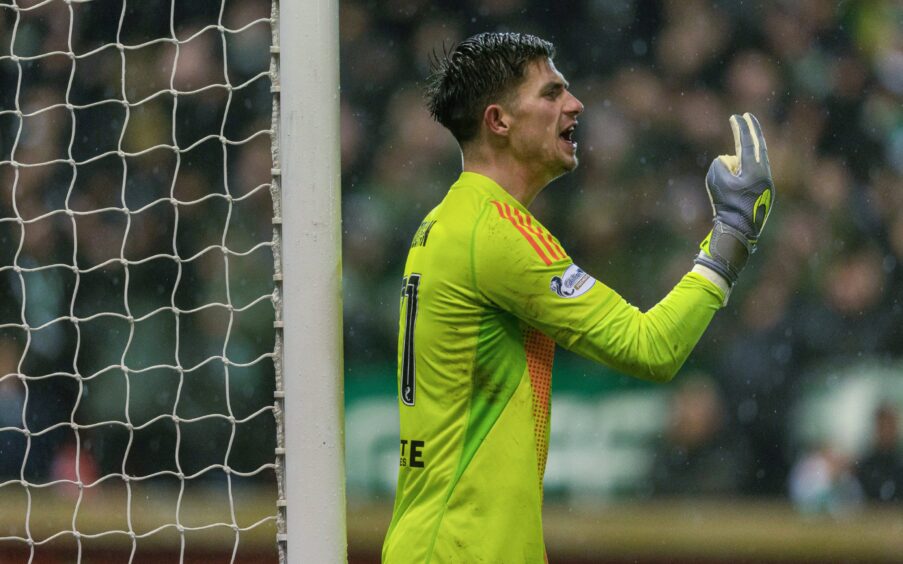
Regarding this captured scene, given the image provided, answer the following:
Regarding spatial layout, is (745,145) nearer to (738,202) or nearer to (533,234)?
(738,202)

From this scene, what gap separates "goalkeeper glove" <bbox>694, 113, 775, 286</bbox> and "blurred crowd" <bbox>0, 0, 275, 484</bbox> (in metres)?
3.83

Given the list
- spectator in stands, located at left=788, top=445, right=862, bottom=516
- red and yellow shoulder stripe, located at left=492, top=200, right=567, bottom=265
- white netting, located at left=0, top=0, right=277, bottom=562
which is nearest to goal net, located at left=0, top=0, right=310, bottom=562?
white netting, located at left=0, top=0, right=277, bottom=562

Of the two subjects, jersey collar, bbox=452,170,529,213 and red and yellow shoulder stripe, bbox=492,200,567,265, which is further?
jersey collar, bbox=452,170,529,213

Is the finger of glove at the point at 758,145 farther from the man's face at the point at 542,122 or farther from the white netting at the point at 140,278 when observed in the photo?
the white netting at the point at 140,278

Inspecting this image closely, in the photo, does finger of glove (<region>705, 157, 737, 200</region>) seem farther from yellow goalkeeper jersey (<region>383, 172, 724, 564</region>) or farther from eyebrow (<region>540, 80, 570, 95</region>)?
eyebrow (<region>540, 80, 570, 95</region>)

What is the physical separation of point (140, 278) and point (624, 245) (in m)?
2.20

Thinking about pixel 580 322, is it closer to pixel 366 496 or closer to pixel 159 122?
pixel 366 496

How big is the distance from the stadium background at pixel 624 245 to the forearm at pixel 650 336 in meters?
3.24

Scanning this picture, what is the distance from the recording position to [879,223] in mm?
5934

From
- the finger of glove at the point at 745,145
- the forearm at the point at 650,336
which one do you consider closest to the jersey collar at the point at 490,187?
the forearm at the point at 650,336

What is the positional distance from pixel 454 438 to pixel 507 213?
0.39 metres

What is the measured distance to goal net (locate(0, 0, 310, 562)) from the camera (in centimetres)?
587

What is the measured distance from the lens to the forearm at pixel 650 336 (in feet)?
7.29

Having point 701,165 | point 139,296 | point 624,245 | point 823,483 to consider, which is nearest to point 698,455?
point 823,483
